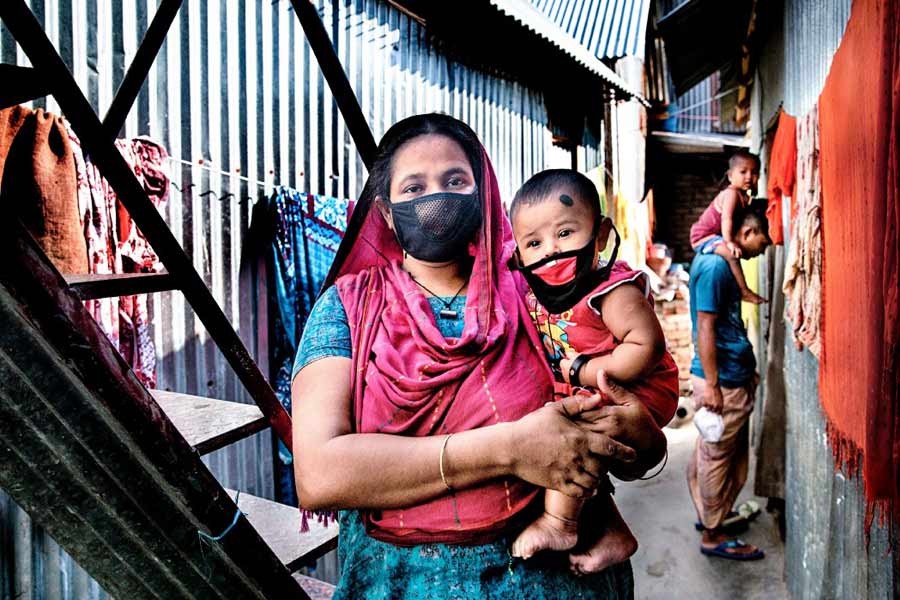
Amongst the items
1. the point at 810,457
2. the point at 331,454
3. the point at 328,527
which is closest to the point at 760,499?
the point at 810,457

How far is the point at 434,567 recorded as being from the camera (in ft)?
4.17

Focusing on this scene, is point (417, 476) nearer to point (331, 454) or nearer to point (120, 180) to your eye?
point (331, 454)

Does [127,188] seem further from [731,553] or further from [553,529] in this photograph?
[731,553]

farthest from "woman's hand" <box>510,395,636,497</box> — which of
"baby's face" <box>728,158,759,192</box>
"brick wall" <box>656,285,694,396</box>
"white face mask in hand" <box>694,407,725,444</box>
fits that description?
"brick wall" <box>656,285,694,396</box>

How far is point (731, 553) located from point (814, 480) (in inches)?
63.6

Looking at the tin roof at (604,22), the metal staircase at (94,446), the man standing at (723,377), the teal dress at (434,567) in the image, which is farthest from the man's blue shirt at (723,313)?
the metal staircase at (94,446)

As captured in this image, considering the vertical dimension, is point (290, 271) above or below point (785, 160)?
below

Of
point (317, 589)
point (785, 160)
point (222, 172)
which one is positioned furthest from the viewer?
point (785, 160)

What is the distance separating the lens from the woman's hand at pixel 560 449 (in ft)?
3.85

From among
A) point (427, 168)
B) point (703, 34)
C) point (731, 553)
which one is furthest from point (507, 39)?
point (427, 168)

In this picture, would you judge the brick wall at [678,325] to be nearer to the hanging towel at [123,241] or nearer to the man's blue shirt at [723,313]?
the man's blue shirt at [723,313]

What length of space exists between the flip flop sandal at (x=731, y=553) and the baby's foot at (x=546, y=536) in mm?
3782

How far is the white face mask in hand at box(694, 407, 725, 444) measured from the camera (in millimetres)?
4324

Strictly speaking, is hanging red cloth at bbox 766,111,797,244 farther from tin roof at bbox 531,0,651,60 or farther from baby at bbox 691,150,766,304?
tin roof at bbox 531,0,651,60
